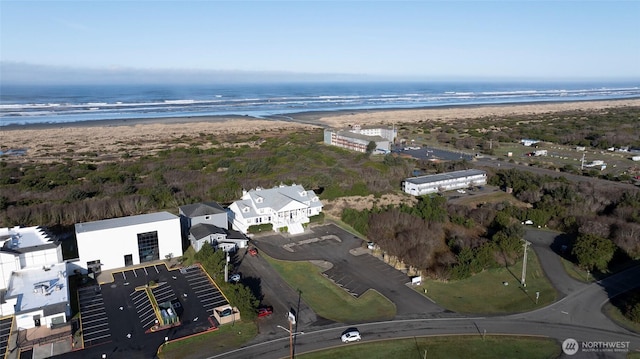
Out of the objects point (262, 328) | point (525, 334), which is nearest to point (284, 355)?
point (262, 328)

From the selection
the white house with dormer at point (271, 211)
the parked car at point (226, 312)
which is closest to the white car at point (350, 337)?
the parked car at point (226, 312)

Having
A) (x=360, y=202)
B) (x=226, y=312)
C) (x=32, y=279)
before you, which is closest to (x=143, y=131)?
(x=360, y=202)

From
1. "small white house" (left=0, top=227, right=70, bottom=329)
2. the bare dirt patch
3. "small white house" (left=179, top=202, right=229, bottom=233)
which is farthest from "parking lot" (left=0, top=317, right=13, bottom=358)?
the bare dirt patch

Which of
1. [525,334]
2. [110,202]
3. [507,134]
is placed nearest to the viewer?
[525,334]

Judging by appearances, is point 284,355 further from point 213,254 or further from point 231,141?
point 231,141

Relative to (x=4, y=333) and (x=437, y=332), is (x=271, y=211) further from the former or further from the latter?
(x=4, y=333)

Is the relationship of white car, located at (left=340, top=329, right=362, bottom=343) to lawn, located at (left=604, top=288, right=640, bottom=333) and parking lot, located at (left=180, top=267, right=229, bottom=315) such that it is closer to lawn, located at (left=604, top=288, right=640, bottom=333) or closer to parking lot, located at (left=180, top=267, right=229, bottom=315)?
parking lot, located at (left=180, top=267, right=229, bottom=315)

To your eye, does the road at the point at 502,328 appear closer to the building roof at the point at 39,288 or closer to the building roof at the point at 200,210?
the building roof at the point at 39,288
